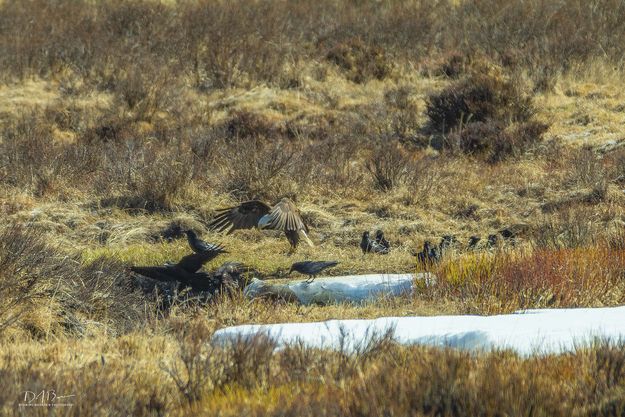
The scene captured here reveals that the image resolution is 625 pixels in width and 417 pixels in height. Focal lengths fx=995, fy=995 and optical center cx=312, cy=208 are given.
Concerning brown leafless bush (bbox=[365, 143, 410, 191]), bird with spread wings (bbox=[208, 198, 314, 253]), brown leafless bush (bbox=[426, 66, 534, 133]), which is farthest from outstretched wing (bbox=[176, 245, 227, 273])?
brown leafless bush (bbox=[426, 66, 534, 133])

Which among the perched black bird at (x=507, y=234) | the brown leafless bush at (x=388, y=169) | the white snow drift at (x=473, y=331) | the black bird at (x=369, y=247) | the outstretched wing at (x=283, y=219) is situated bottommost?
the perched black bird at (x=507, y=234)

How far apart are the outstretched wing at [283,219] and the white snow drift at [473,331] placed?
3.35 meters

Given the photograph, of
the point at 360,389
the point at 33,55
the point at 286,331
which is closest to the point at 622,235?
the point at 286,331

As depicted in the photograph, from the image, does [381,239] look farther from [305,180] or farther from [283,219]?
[305,180]

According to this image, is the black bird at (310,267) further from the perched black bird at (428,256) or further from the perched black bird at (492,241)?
the perched black bird at (492,241)

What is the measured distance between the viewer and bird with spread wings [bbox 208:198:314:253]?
29.2 feet

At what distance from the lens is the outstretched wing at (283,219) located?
8852mm

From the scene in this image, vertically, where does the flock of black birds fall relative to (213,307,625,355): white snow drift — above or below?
below

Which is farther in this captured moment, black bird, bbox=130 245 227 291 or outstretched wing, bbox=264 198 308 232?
outstretched wing, bbox=264 198 308 232

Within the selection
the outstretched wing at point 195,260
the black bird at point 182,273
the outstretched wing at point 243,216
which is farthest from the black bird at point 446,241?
the black bird at point 182,273

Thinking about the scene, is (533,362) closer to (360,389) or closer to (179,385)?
(360,389)

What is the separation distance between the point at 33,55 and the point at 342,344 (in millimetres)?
13009

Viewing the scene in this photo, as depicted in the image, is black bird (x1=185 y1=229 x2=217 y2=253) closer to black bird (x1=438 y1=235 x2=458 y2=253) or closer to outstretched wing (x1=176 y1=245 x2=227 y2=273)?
outstretched wing (x1=176 y1=245 x2=227 y2=273)

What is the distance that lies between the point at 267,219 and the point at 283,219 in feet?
0.56
